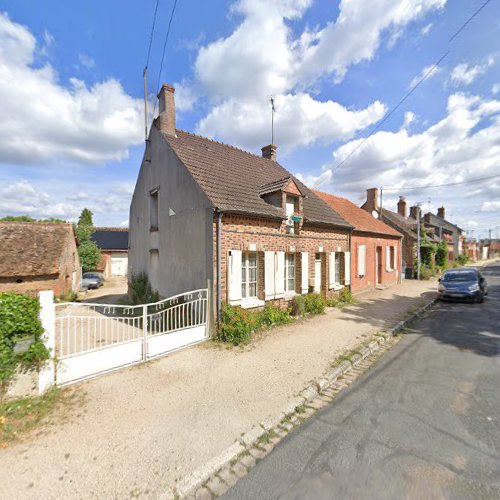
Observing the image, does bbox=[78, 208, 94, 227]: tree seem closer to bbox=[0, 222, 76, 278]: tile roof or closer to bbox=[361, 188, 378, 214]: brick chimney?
bbox=[0, 222, 76, 278]: tile roof

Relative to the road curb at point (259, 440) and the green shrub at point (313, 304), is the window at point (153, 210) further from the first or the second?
the road curb at point (259, 440)

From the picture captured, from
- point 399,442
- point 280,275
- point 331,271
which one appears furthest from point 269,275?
point 399,442

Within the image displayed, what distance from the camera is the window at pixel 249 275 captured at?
8.13 m

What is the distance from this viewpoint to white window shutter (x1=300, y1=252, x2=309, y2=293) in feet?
31.4

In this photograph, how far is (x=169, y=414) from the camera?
151 inches

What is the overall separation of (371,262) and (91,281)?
22.2 m

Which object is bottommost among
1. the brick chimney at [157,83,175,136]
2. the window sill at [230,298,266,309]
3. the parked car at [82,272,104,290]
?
the parked car at [82,272,104,290]

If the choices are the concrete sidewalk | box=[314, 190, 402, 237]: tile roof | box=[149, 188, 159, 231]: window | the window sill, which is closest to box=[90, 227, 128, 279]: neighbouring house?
box=[149, 188, 159, 231]: window

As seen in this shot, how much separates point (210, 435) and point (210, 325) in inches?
147

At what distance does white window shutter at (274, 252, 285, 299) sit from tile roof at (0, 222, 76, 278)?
12.5m

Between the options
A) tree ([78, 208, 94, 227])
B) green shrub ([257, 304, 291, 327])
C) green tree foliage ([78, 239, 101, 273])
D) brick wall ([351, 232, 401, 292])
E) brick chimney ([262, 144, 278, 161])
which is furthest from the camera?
tree ([78, 208, 94, 227])

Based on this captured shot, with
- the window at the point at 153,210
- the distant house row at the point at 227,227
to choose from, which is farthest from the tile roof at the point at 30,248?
the window at the point at 153,210

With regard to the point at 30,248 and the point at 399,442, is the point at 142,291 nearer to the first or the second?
the point at 30,248

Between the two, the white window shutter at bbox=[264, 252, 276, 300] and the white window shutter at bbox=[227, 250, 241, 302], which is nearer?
the white window shutter at bbox=[227, 250, 241, 302]
